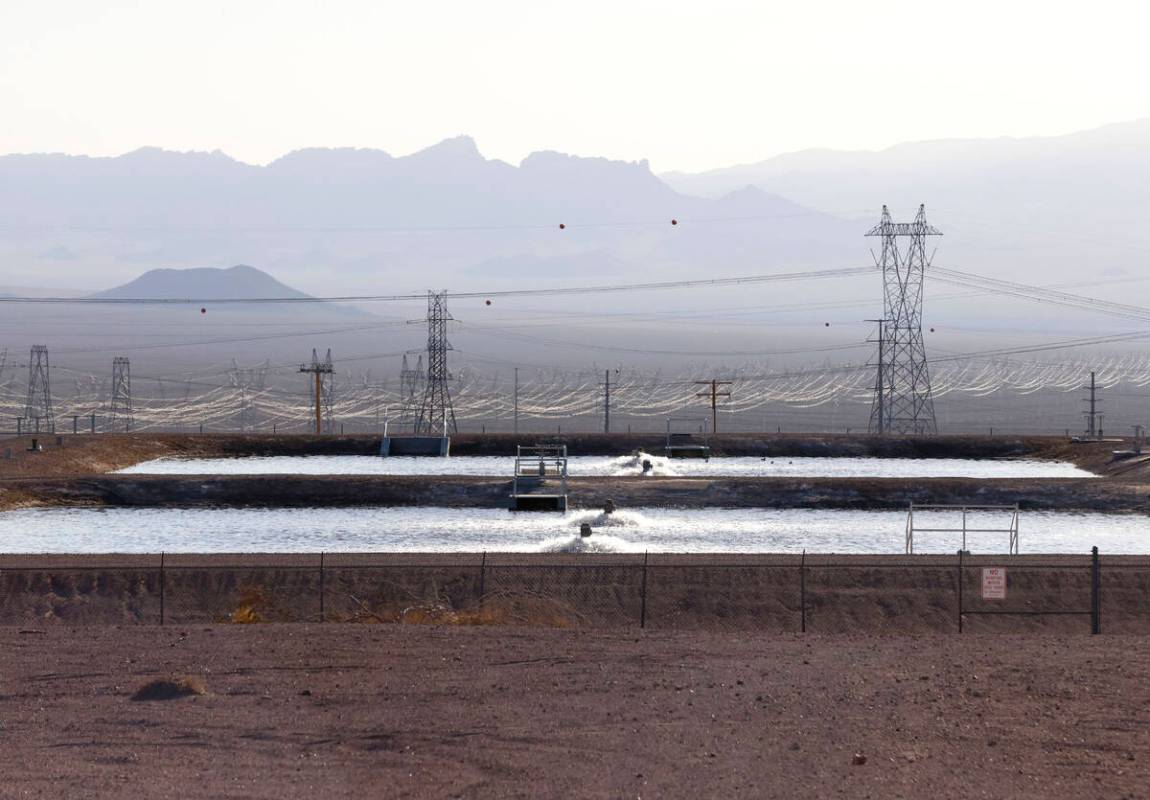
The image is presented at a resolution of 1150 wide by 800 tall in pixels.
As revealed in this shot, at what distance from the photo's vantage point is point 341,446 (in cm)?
7862

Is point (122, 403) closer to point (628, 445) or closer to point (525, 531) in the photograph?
point (628, 445)

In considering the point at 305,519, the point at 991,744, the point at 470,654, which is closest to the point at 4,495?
the point at 305,519

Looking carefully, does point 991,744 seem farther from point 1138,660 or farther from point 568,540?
point 568,540

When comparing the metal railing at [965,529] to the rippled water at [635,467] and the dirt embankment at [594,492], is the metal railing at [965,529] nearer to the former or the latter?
the dirt embankment at [594,492]

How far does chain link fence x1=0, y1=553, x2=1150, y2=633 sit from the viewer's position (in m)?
31.5

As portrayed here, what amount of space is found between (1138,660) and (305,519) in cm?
3489

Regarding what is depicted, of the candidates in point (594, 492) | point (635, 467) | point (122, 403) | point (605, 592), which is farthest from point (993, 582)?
point (122, 403)

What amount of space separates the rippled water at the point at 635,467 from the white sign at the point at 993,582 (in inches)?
1437

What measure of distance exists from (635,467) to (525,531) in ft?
74.3

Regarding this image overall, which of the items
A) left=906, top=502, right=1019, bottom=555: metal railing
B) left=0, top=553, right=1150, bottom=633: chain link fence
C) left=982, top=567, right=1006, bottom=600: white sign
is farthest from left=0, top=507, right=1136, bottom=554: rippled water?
left=982, top=567, right=1006, bottom=600: white sign

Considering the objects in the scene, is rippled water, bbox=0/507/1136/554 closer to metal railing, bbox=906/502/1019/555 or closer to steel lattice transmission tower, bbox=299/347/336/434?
metal railing, bbox=906/502/1019/555

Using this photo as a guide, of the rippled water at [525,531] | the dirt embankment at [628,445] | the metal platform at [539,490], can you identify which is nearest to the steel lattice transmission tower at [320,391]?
the dirt embankment at [628,445]

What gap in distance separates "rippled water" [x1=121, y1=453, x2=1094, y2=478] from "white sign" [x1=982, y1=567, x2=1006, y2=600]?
3650cm

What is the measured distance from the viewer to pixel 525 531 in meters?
46.7
